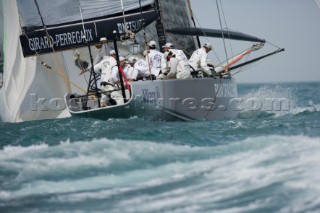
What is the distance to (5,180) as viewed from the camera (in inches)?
373

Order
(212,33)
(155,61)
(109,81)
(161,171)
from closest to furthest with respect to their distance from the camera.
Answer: (161,171), (109,81), (155,61), (212,33)

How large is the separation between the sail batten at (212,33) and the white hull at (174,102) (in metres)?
0.95

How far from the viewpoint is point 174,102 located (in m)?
14.7

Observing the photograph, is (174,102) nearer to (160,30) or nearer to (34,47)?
(160,30)

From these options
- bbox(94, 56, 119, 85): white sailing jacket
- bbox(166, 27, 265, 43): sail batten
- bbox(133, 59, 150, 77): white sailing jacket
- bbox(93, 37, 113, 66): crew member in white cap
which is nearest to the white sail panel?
bbox(93, 37, 113, 66): crew member in white cap

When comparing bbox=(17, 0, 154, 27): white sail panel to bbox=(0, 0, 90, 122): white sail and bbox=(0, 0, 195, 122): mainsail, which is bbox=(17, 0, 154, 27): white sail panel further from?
bbox=(0, 0, 90, 122): white sail

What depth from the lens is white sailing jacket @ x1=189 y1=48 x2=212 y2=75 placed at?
15781 millimetres

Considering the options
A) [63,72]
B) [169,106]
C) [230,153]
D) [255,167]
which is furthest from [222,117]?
[255,167]

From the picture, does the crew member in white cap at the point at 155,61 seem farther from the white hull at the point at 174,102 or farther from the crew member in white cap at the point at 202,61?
the white hull at the point at 174,102

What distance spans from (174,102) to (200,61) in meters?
1.52

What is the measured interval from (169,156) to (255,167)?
52.1 inches

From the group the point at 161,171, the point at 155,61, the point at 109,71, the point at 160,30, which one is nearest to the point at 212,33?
the point at 160,30

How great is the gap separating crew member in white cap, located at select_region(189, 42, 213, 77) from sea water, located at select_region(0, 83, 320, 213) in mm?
3158

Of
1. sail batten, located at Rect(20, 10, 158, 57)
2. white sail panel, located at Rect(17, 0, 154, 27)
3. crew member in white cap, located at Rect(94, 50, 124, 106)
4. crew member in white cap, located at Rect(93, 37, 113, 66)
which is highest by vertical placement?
white sail panel, located at Rect(17, 0, 154, 27)
